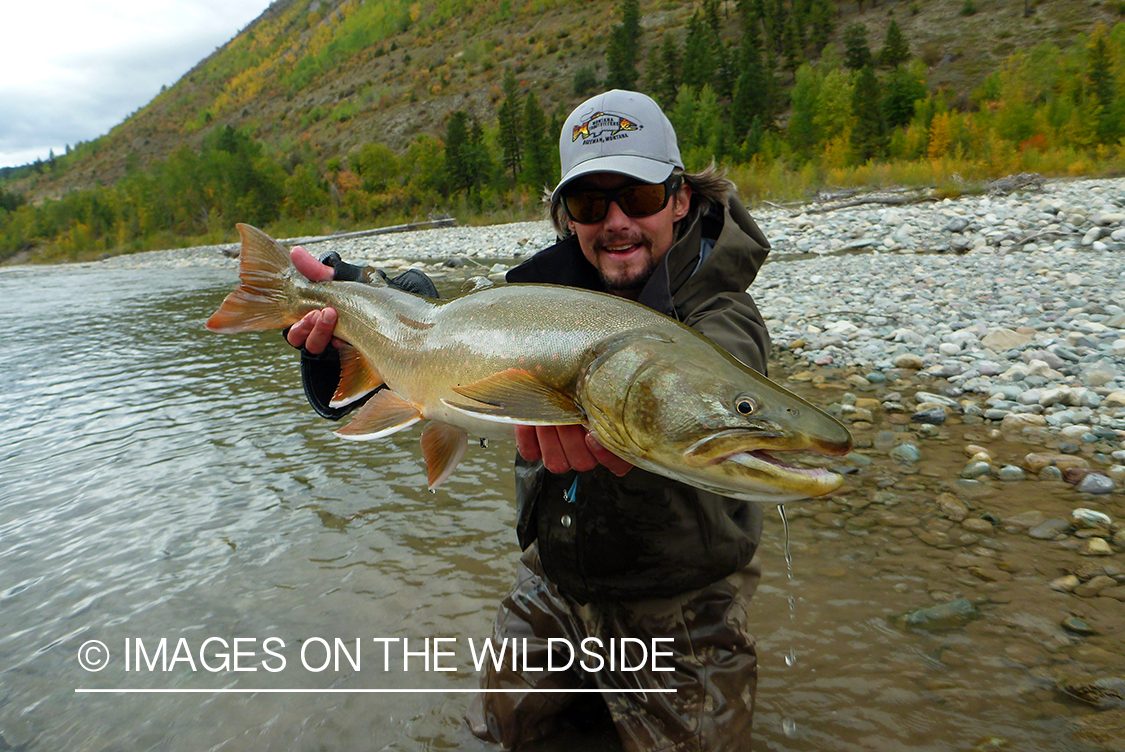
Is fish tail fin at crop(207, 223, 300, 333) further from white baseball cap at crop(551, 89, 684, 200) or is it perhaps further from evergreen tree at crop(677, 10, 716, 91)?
evergreen tree at crop(677, 10, 716, 91)

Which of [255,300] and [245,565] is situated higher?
[255,300]

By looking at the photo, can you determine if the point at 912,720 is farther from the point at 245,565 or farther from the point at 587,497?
the point at 245,565

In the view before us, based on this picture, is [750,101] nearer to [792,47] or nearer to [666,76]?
[666,76]

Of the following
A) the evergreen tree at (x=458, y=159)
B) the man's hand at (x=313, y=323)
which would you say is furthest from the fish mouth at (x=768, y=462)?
the evergreen tree at (x=458, y=159)

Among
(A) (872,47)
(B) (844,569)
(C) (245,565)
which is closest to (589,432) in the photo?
(B) (844,569)

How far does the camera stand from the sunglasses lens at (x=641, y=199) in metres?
2.10

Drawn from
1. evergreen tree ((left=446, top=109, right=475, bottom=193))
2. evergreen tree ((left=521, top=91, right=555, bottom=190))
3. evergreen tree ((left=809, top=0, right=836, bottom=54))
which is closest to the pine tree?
evergreen tree ((left=809, top=0, right=836, bottom=54))

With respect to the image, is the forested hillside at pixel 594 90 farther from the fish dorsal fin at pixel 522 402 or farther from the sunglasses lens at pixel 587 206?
the fish dorsal fin at pixel 522 402

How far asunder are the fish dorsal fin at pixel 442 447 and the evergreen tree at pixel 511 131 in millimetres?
43535

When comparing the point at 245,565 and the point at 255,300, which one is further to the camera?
the point at 245,565

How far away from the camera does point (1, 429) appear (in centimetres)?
649

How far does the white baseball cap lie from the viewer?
6.75 feet

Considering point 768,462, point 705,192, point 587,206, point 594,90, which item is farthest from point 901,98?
point 768,462

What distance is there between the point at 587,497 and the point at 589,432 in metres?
0.45
